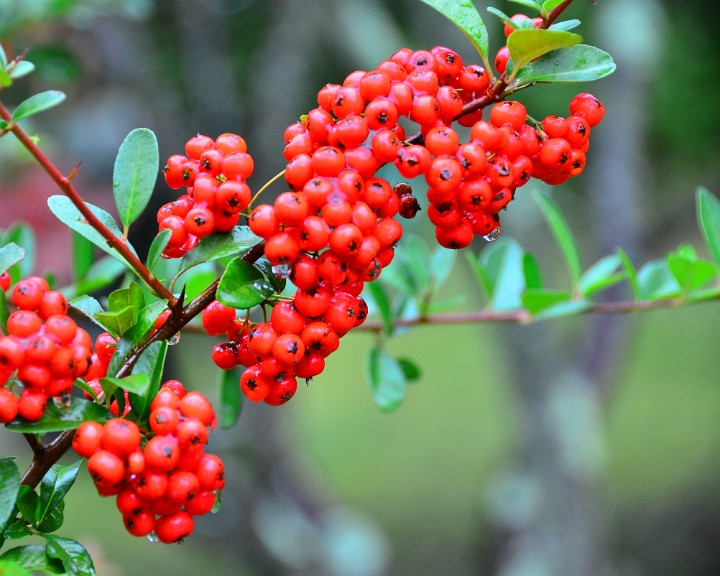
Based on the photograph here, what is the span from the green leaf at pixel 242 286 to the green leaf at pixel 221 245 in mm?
26

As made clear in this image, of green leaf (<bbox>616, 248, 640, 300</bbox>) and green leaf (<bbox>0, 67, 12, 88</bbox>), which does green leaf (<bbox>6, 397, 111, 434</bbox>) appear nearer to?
green leaf (<bbox>0, 67, 12, 88</bbox>)

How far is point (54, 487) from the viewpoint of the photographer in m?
0.69

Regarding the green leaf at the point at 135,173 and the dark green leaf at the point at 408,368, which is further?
the dark green leaf at the point at 408,368

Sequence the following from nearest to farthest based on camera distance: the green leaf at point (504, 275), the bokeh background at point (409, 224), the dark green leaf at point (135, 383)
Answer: the dark green leaf at point (135, 383), the green leaf at point (504, 275), the bokeh background at point (409, 224)

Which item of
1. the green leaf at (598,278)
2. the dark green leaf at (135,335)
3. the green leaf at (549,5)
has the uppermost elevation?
the green leaf at (549,5)

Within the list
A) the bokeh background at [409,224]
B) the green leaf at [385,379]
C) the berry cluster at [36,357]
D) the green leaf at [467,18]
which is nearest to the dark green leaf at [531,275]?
the green leaf at [385,379]

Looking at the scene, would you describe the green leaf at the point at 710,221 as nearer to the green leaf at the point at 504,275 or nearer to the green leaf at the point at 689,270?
the green leaf at the point at 689,270

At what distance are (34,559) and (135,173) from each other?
1.16 feet

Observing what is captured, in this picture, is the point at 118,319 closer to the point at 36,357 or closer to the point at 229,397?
the point at 36,357

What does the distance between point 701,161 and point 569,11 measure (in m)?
1.17

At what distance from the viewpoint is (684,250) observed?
128 cm

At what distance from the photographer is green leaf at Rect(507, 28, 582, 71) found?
63 centimetres

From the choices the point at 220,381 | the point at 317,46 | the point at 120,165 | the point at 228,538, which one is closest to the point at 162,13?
the point at 317,46

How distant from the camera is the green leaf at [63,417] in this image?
0.59 m
